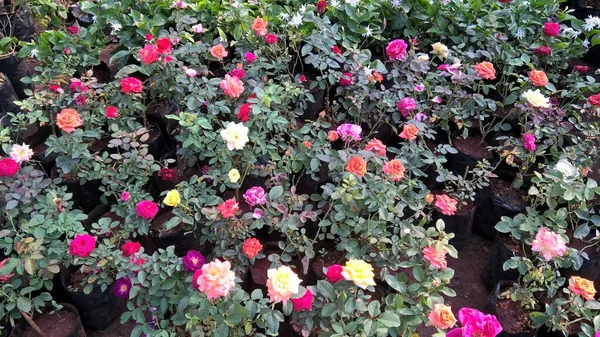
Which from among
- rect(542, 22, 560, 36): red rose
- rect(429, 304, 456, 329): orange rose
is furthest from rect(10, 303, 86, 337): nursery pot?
rect(542, 22, 560, 36): red rose

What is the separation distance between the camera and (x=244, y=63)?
2.20 metres

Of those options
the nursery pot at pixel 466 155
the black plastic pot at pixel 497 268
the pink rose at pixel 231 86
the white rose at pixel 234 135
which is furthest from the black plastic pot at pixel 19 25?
the black plastic pot at pixel 497 268

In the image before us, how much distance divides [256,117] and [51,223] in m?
0.78

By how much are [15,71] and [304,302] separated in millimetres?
2357

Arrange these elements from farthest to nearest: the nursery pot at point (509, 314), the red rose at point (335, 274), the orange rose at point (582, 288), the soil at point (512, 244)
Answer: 1. the soil at point (512, 244)
2. the nursery pot at point (509, 314)
3. the orange rose at point (582, 288)
4. the red rose at point (335, 274)

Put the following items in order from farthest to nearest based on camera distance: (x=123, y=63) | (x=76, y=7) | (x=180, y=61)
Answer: (x=76, y=7) < (x=123, y=63) < (x=180, y=61)

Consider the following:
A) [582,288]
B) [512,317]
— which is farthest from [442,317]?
[512,317]

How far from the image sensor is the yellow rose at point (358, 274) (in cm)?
118

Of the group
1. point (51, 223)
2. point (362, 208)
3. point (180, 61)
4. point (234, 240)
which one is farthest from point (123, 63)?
point (362, 208)

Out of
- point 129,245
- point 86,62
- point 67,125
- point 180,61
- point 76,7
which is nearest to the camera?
point 129,245

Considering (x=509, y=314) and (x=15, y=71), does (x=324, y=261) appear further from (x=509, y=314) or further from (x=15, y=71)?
(x=15, y=71)

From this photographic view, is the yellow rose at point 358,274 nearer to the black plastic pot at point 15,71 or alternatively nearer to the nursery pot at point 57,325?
the nursery pot at point 57,325

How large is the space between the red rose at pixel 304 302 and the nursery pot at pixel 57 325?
86cm

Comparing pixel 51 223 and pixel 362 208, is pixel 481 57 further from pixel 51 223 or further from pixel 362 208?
pixel 51 223
